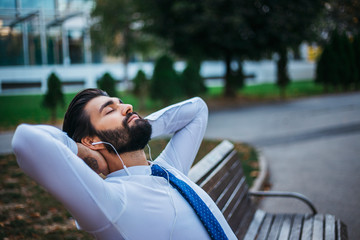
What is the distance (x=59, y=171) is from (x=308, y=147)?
813 centimetres

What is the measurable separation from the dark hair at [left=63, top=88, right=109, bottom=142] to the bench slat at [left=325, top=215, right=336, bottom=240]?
7.42 ft

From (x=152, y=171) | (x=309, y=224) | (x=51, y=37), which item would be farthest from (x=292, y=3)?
(x=51, y=37)

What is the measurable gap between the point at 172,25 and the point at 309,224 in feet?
50.4

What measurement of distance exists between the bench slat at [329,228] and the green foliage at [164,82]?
12158 mm

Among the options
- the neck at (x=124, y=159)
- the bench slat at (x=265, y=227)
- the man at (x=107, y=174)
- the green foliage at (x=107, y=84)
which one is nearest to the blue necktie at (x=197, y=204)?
the man at (x=107, y=174)

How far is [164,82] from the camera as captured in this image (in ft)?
50.6

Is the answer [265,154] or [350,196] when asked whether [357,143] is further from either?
[350,196]

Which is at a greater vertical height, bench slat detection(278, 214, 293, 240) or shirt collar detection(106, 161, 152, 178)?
shirt collar detection(106, 161, 152, 178)

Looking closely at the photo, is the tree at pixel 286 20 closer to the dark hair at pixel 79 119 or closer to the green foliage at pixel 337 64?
the green foliage at pixel 337 64

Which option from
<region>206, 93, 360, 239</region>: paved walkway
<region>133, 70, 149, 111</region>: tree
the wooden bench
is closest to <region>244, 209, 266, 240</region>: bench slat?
the wooden bench

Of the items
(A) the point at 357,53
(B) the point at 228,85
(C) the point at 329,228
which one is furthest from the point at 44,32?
(C) the point at 329,228

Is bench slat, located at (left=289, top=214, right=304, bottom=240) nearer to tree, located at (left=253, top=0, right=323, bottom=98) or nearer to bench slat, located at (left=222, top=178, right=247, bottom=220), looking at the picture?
bench slat, located at (left=222, top=178, right=247, bottom=220)

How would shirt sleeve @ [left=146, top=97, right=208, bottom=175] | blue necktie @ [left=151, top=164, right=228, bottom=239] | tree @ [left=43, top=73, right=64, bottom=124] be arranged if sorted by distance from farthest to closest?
tree @ [left=43, top=73, right=64, bottom=124] < shirt sleeve @ [left=146, top=97, right=208, bottom=175] < blue necktie @ [left=151, top=164, right=228, bottom=239]

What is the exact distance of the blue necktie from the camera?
6.02 ft
